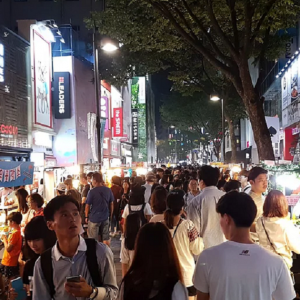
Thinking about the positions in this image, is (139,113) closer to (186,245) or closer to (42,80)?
(42,80)

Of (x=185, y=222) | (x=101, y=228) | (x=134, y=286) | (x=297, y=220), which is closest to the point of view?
(x=134, y=286)

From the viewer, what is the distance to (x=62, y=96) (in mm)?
23438

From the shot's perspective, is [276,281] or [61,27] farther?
[61,27]

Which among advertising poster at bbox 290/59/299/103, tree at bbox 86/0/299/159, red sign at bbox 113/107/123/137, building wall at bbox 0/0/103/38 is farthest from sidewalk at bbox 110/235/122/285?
building wall at bbox 0/0/103/38

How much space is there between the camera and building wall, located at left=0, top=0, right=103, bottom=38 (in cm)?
3625

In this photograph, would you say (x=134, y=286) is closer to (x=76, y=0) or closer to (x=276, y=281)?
(x=276, y=281)

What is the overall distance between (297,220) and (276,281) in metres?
5.13

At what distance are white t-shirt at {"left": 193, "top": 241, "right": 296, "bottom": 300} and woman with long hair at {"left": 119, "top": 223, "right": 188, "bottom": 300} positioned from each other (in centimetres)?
25

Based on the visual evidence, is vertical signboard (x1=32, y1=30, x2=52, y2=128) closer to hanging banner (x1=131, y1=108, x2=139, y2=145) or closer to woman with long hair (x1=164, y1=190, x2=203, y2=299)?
woman with long hair (x1=164, y1=190, x2=203, y2=299)

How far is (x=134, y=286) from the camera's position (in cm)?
277

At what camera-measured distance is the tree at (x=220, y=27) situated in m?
12.3

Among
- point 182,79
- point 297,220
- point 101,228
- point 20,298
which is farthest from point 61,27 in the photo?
point 20,298

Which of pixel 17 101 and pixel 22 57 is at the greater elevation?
pixel 22 57

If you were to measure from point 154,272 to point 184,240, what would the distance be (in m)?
2.09
